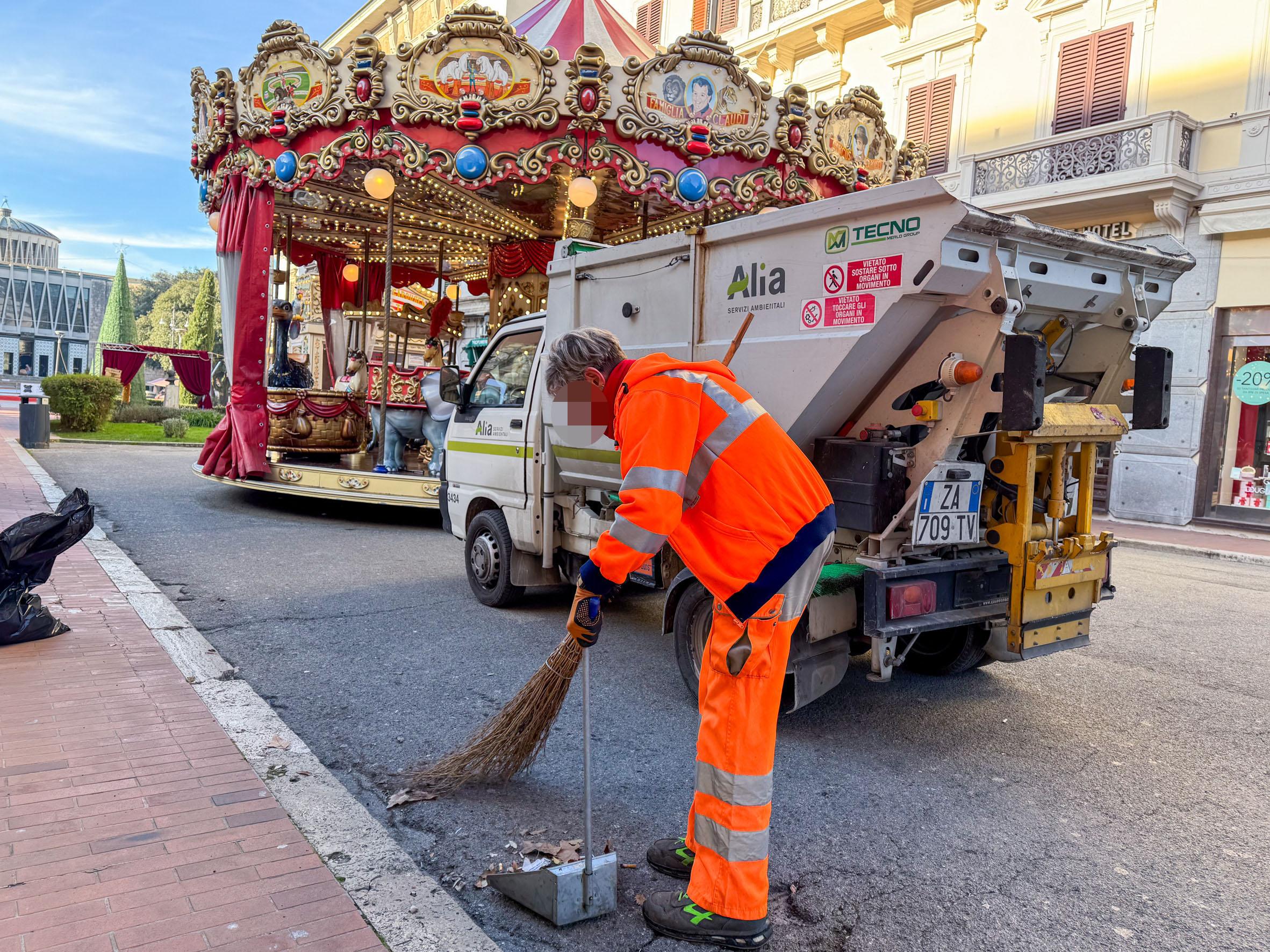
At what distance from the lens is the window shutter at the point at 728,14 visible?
2230 cm

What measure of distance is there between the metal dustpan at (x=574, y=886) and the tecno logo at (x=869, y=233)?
2541 mm

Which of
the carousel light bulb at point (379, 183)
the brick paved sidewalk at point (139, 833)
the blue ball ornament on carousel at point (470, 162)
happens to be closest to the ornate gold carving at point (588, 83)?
the blue ball ornament on carousel at point (470, 162)

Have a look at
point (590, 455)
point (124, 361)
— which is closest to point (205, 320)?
point (124, 361)

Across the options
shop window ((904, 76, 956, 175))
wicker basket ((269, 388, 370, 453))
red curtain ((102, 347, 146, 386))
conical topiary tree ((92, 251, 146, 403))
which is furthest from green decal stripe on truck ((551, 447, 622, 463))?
conical topiary tree ((92, 251, 146, 403))

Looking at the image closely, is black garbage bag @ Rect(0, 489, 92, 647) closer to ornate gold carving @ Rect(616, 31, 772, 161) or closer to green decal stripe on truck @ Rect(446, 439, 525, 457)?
green decal stripe on truck @ Rect(446, 439, 525, 457)

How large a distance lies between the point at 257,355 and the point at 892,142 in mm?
9098

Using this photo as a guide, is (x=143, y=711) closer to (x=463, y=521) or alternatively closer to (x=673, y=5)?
(x=463, y=521)

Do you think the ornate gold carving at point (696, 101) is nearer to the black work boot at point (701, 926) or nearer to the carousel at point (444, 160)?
the carousel at point (444, 160)

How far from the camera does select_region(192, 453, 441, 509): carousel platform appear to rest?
10.5 meters

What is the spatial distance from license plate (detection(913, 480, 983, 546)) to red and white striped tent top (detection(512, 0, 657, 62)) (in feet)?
30.1

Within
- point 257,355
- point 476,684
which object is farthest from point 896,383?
point 257,355

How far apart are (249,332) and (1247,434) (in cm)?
1499

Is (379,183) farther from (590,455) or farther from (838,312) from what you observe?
(838,312)

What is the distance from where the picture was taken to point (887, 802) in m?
3.57
